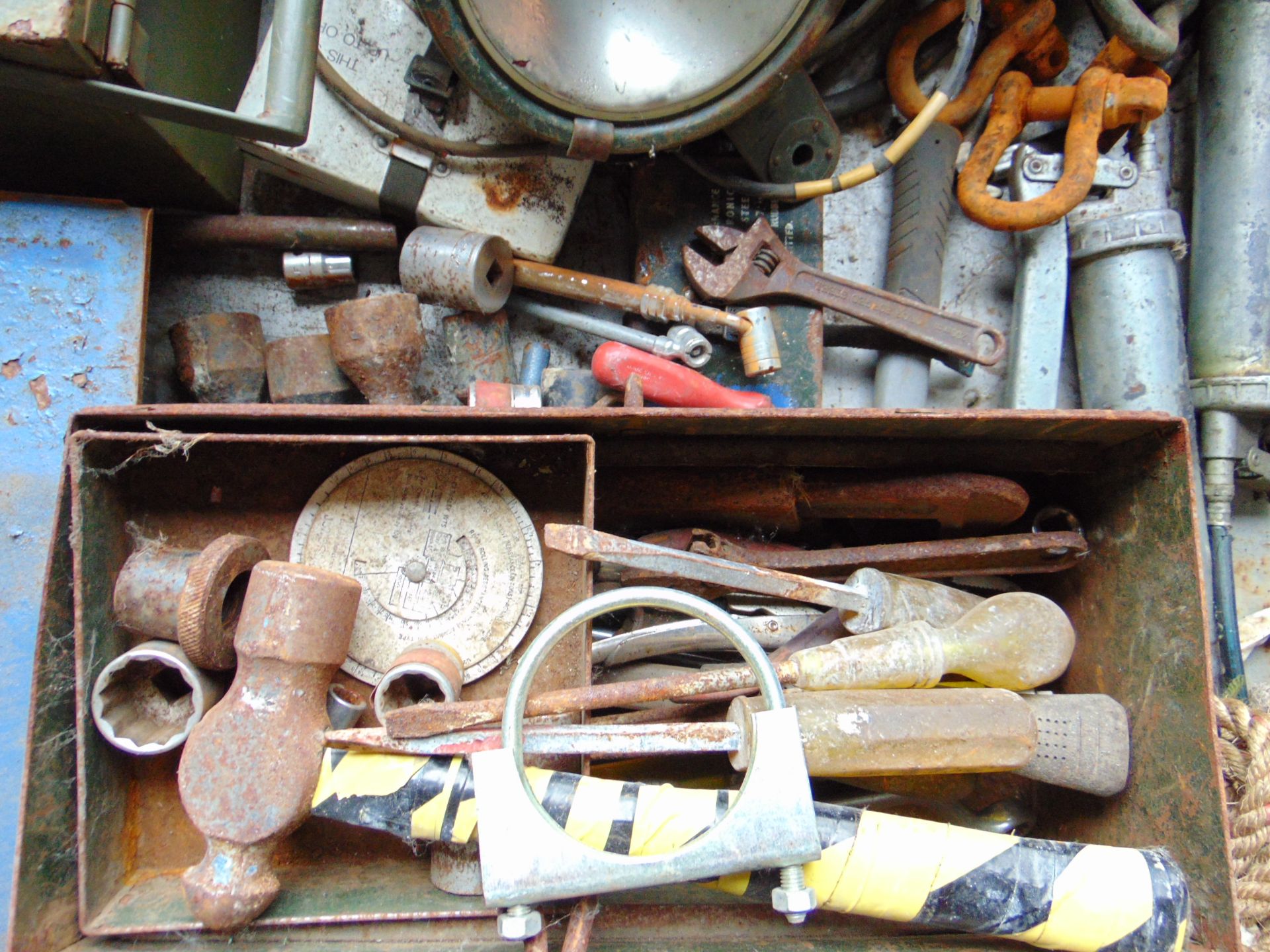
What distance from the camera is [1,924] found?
897 mm

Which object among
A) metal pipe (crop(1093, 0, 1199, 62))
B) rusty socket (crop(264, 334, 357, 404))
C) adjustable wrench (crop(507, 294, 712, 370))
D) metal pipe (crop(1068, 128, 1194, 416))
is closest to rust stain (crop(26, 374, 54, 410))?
rusty socket (crop(264, 334, 357, 404))

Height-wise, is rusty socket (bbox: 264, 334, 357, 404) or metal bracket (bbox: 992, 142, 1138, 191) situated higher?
metal bracket (bbox: 992, 142, 1138, 191)

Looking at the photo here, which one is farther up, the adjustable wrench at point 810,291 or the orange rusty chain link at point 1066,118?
the orange rusty chain link at point 1066,118

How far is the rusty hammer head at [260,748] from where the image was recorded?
2.45 feet

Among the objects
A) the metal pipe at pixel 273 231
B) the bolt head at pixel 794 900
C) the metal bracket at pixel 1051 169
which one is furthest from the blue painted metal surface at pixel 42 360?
the metal bracket at pixel 1051 169

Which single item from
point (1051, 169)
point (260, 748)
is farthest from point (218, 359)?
point (1051, 169)

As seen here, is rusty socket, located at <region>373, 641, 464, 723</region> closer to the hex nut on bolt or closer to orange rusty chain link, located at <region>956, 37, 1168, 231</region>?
the hex nut on bolt

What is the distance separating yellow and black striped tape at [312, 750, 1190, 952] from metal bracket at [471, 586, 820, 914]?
0.17ft

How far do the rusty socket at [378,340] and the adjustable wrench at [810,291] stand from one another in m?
0.44

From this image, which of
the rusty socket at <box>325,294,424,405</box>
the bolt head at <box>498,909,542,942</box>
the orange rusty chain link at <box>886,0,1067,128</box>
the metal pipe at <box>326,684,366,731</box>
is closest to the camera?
the bolt head at <box>498,909,542,942</box>

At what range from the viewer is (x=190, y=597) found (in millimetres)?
786

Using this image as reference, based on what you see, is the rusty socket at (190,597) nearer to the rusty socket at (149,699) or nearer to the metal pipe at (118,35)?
the rusty socket at (149,699)

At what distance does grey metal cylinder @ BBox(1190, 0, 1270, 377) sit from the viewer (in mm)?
1163

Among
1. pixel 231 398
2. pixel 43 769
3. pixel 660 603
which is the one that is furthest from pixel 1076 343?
pixel 43 769
